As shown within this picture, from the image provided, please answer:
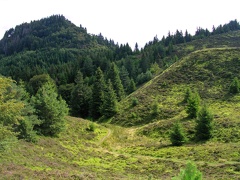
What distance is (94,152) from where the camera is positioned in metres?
43.2

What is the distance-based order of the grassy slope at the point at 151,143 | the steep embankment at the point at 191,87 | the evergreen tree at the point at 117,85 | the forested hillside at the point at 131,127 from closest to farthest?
the forested hillside at the point at 131,127 → the grassy slope at the point at 151,143 → the steep embankment at the point at 191,87 → the evergreen tree at the point at 117,85

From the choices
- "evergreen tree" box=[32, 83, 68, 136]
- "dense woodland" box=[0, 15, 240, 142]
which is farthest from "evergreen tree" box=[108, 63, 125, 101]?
Answer: "evergreen tree" box=[32, 83, 68, 136]

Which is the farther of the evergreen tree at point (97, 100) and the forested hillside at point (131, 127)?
the evergreen tree at point (97, 100)

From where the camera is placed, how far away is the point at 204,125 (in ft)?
149

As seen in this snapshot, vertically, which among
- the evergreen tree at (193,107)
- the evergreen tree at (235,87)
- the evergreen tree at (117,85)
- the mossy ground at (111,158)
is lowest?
the mossy ground at (111,158)

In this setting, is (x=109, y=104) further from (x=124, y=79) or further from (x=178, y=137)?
(x=124, y=79)

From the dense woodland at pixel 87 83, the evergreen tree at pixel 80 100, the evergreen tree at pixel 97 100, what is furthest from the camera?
the evergreen tree at pixel 80 100

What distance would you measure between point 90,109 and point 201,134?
4066cm

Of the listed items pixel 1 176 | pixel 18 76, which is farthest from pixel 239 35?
pixel 1 176

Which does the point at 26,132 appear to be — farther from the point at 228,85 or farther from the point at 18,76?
the point at 18,76

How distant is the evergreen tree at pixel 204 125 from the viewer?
148ft

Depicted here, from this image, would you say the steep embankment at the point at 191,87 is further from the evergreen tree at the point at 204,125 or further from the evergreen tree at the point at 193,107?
the evergreen tree at the point at 204,125

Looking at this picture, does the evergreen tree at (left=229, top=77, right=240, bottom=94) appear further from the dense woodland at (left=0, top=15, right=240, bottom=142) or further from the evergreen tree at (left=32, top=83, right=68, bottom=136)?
the evergreen tree at (left=32, top=83, right=68, bottom=136)

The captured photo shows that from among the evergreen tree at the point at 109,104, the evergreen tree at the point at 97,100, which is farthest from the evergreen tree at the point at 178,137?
the evergreen tree at the point at 97,100
